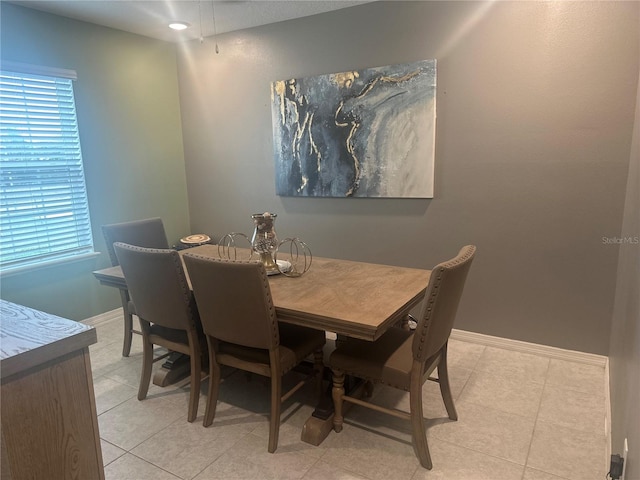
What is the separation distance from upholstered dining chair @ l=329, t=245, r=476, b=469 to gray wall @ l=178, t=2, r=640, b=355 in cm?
107

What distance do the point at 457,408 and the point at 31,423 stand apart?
2.05 m

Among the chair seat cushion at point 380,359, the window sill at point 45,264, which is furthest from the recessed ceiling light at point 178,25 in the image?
the chair seat cushion at point 380,359

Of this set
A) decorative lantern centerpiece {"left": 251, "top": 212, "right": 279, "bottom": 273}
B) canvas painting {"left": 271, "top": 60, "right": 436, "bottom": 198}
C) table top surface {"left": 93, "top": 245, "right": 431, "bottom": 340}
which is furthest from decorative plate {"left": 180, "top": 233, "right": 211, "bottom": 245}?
decorative lantern centerpiece {"left": 251, "top": 212, "right": 279, "bottom": 273}

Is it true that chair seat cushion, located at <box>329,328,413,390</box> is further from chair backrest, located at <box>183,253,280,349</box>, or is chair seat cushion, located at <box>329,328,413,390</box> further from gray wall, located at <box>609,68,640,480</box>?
gray wall, located at <box>609,68,640,480</box>

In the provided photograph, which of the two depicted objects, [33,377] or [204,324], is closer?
[33,377]

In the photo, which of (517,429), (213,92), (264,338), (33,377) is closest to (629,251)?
(517,429)

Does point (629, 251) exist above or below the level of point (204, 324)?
above

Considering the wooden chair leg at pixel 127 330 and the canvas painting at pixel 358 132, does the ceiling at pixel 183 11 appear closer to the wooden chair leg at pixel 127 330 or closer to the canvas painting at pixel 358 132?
the canvas painting at pixel 358 132

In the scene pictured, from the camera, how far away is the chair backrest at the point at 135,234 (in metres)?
2.94

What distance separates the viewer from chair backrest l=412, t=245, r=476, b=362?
1.73 metres

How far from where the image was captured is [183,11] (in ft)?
10.5

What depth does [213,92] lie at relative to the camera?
396 centimetres

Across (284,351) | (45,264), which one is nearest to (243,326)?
(284,351)

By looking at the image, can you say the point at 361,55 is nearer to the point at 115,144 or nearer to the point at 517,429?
the point at 115,144
